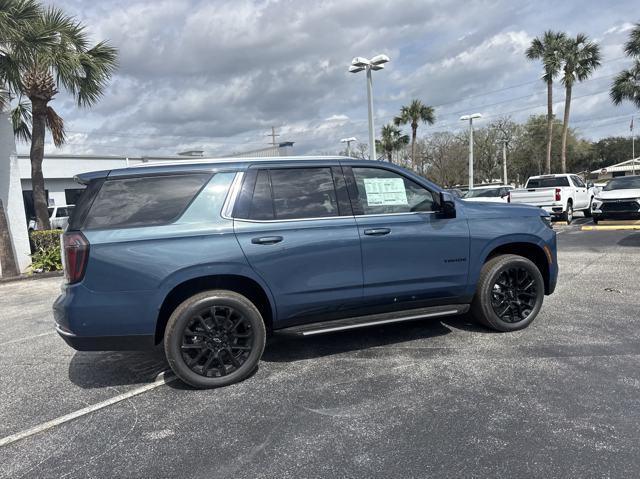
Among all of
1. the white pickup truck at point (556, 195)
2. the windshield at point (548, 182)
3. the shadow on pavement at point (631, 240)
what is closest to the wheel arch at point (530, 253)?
the shadow on pavement at point (631, 240)

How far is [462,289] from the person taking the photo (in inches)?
180

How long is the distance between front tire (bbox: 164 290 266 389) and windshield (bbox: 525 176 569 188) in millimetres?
16473

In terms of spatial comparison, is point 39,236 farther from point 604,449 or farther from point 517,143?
point 517,143

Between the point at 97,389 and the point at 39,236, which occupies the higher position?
the point at 39,236

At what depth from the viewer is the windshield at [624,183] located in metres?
14.2

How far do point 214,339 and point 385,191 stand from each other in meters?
2.06

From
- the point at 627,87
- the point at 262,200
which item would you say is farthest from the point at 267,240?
the point at 627,87

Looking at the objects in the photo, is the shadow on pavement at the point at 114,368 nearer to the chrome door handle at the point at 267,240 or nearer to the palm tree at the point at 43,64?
the chrome door handle at the point at 267,240

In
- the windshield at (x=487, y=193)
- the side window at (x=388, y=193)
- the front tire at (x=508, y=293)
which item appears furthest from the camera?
the windshield at (x=487, y=193)

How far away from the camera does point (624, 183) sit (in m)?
14.5

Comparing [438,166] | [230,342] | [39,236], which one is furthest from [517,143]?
[230,342]

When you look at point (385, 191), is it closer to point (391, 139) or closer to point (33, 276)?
point (33, 276)

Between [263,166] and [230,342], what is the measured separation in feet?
5.06

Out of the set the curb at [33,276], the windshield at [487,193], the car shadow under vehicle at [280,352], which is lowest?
the car shadow under vehicle at [280,352]
